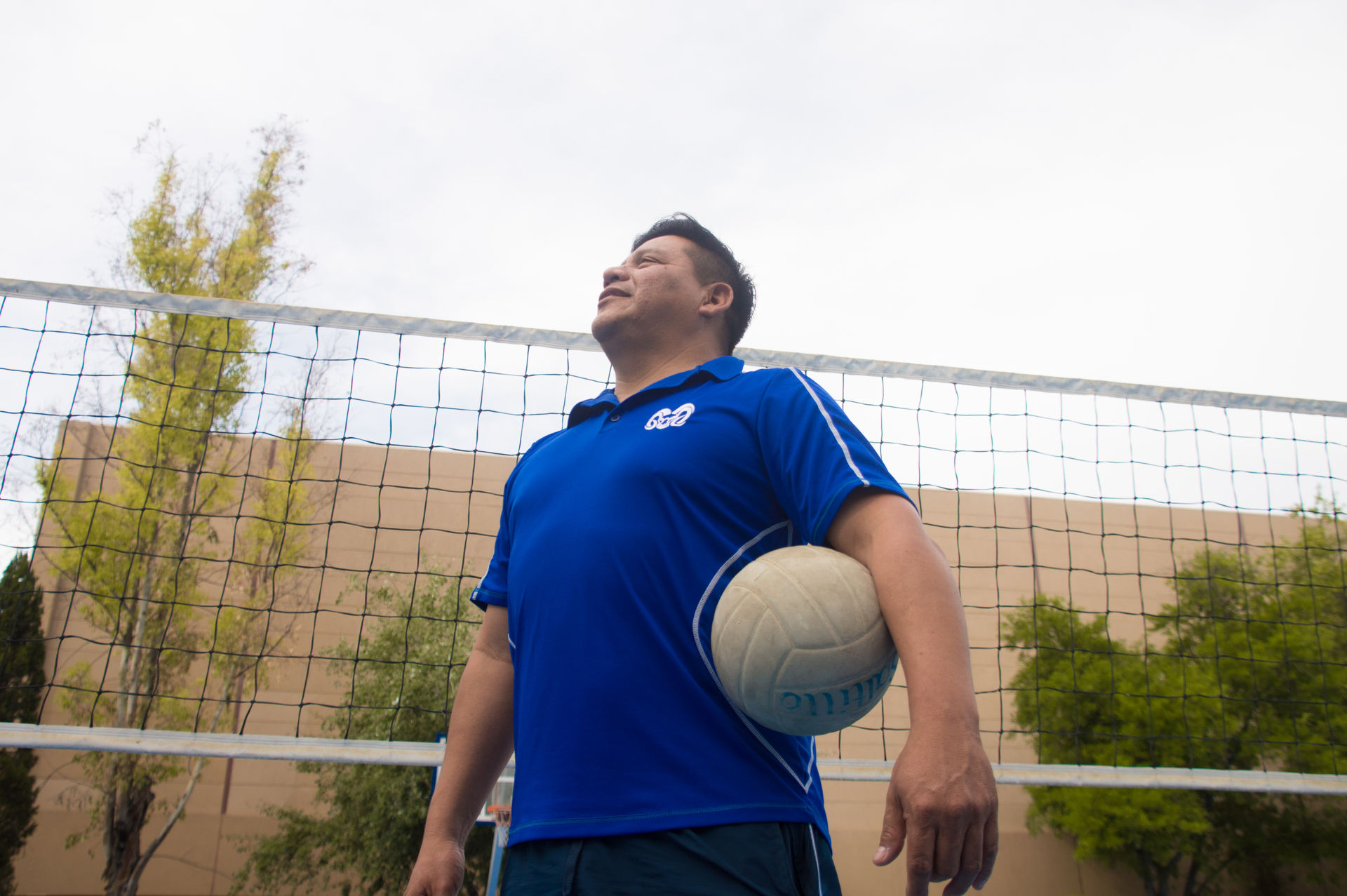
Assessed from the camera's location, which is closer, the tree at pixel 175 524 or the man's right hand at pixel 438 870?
the man's right hand at pixel 438 870

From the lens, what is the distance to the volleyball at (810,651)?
55.3 inches

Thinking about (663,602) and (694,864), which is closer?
(694,864)

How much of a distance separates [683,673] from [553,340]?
3.05m

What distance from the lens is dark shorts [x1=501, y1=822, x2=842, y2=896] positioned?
128 centimetres

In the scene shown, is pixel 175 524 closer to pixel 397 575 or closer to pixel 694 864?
pixel 397 575

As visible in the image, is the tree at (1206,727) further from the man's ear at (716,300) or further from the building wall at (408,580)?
the man's ear at (716,300)

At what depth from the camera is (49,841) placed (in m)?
13.2

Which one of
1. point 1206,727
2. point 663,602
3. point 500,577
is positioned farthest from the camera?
point 1206,727

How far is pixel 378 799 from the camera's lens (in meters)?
11.5

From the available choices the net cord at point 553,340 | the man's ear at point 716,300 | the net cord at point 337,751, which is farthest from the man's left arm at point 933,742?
the net cord at point 553,340

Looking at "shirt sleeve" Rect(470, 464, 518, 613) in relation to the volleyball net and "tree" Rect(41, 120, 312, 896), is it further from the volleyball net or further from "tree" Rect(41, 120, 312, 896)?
"tree" Rect(41, 120, 312, 896)

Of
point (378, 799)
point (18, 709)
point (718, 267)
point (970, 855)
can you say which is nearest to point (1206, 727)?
point (378, 799)

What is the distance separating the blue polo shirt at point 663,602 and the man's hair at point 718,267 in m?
0.54

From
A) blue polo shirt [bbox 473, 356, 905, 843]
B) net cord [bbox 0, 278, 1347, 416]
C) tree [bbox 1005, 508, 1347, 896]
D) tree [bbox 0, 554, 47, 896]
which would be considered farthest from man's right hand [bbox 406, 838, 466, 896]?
tree [bbox 0, 554, 47, 896]
